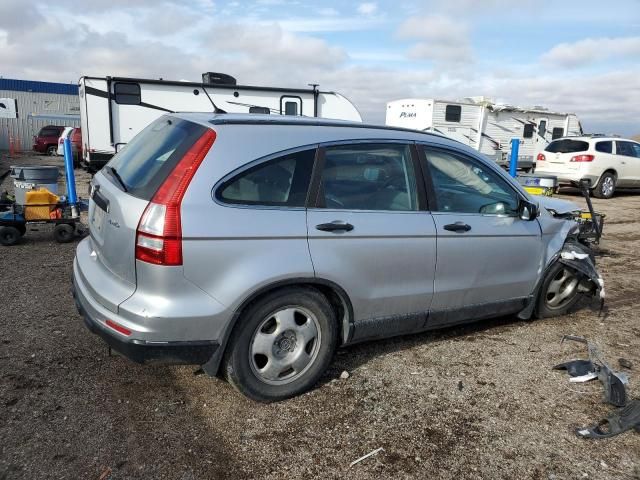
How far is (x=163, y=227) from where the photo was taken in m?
2.62

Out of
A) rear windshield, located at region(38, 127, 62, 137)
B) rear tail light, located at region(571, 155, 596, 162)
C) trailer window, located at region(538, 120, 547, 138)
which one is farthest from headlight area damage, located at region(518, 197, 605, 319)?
rear windshield, located at region(38, 127, 62, 137)

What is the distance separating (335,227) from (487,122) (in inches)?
689

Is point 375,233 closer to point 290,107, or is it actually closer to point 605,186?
point 290,107

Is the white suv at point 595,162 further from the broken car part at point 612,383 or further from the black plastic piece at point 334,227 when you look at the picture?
the black plastic piece at point 334,227

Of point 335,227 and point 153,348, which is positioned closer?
point 153,348

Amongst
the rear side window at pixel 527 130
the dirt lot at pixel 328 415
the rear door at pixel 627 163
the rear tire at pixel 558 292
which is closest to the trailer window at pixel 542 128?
the rear side window at pixel 527 130

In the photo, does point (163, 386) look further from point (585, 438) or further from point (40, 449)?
point (585, 438)

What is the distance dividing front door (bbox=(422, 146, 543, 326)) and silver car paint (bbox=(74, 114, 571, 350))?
0.09 feet

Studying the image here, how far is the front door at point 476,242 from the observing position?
3.62m

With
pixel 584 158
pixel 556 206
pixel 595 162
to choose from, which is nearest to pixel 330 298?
pixel 556 206

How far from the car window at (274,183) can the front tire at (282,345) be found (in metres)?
0.55

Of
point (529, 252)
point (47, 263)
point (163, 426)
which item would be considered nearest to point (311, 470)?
→ point (163, 426)

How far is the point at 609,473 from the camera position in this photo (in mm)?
2668

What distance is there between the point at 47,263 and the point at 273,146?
13.8 ft
